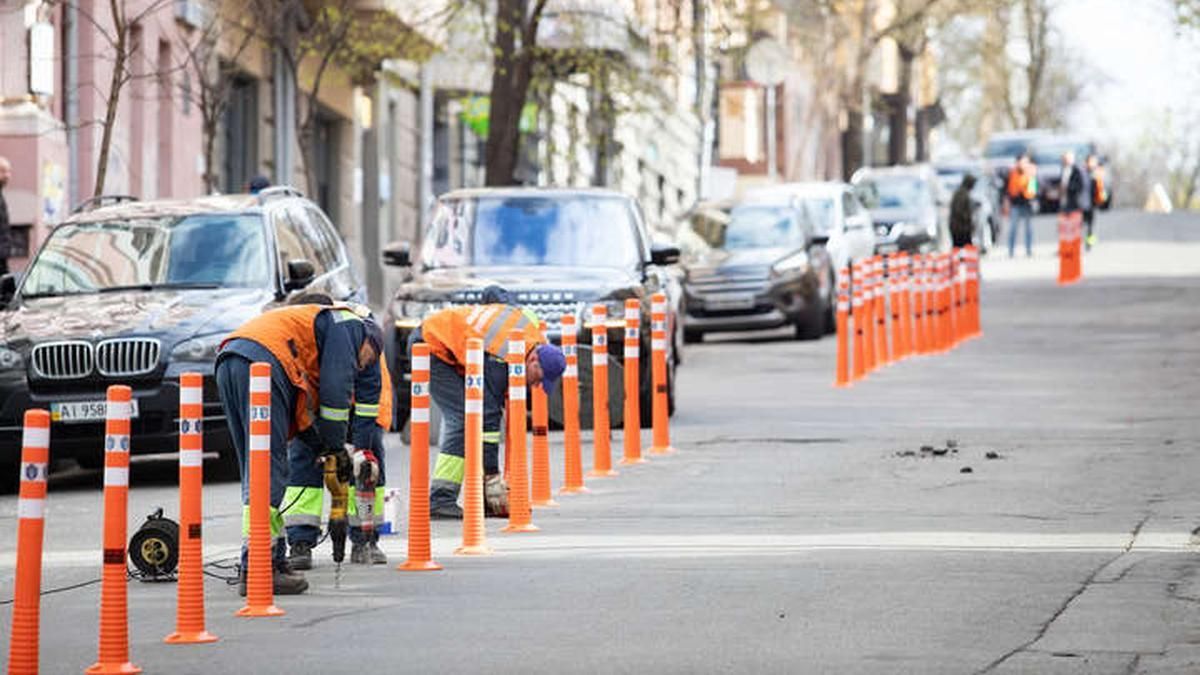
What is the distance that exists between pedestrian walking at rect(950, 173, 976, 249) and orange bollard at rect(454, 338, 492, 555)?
2942 centimetres

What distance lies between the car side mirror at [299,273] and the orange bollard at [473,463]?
4.71 metres

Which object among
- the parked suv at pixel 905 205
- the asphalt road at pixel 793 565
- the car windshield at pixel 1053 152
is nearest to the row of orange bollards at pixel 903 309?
the asphalt road at pixel 793 565

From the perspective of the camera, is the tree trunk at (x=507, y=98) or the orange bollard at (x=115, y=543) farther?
the tree trunk at (x=507, y=98)

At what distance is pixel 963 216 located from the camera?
140ft

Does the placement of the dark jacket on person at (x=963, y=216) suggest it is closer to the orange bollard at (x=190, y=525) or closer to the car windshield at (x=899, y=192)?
the car windshield at (x=899, y=192)

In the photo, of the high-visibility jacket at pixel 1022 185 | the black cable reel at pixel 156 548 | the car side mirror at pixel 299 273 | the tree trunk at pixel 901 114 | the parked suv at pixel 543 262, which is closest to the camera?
the black cable reel at pixel 156 548

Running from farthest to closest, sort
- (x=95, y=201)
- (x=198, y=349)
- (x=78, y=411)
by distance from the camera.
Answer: (x=95, y=201) → (x=198, y=349) → (x=78, y=411)

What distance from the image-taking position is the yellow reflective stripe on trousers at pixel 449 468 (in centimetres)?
1500

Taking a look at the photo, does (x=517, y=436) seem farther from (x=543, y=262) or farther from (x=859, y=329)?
(x=859, y=329)

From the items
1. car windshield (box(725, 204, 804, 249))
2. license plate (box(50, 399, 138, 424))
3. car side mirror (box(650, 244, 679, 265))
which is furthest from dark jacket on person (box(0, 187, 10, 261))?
car windshield (box(725, 204, 804, 249))

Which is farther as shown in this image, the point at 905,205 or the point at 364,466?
the point at 905,205

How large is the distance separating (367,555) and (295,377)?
4.04 ft

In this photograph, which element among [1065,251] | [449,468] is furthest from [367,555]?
[1065,251]

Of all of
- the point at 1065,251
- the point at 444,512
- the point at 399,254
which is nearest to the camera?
the point at 444,512
